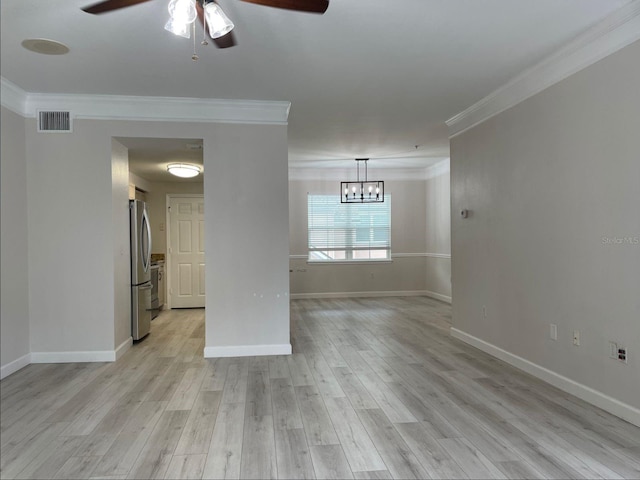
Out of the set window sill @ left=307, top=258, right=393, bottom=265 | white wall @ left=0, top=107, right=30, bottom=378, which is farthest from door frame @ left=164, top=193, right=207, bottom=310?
white wall @ left=0, top=107, right=30, bottom=378

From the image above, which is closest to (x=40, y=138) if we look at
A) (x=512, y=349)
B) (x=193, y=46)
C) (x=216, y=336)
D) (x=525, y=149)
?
(x=193, y=46)

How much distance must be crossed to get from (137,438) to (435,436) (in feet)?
6.17

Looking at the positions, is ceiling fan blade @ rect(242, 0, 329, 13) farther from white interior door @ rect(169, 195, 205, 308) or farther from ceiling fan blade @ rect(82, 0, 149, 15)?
white interior door @ rect(169, 195, 205, 308)

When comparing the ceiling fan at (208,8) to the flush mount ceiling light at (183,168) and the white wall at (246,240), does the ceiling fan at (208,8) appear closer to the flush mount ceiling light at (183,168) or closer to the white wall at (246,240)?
the white wall at (246,240)

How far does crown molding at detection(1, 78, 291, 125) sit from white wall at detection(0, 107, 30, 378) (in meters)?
0.27

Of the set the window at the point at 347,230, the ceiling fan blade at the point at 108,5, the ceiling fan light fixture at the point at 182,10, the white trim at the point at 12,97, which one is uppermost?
the white trim at the point at 12,97

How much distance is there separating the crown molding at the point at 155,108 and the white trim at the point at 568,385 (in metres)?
3.36

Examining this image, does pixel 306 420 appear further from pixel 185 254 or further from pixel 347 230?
pixel 347 230

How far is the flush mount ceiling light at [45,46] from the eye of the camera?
115 inches

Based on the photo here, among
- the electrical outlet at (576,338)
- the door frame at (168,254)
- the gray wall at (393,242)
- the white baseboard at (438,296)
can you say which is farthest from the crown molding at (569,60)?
the door frame at (168,254)

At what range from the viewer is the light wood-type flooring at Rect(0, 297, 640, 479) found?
2.18 meters

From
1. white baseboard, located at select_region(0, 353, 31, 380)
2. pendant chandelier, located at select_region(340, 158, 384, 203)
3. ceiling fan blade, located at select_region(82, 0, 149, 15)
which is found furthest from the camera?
pendant chandelier, located at select_region(340, 158, 384, 203)

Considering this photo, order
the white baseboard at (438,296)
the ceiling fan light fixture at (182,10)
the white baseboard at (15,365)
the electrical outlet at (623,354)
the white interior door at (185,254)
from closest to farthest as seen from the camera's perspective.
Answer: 1. the ceiling fan light fixture at (182,10)
2. the electrical outlet at (623,354)
3. the white baseboard at (15,365)
4. the white interior door at (185,254)
5. the white baseboard at (438,296)

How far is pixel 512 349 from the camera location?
3902mm
